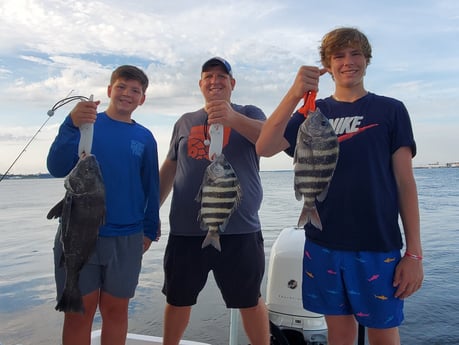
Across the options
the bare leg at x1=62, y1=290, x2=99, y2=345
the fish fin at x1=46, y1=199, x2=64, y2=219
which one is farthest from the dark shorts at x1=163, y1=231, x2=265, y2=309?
the fish fin at x1=46, y1=199, x2=64, y2=219

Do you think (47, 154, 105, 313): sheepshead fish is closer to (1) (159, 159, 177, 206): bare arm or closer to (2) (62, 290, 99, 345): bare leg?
(2) (62, 290, 99, 345): bare leg

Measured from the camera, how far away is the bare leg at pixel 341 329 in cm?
287

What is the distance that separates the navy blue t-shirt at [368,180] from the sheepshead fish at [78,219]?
1640 mm

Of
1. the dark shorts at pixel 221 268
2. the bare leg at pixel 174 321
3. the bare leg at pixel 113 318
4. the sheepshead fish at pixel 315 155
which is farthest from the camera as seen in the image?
the bare leg at pixel 174 321

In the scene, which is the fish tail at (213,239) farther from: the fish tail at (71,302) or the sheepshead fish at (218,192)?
the fish tail at (71,302)

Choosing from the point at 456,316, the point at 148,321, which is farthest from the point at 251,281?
the point at 456,316

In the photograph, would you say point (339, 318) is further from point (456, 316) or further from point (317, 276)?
point (456, 316)

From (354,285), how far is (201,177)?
1552 millimetres

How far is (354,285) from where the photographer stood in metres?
2.75

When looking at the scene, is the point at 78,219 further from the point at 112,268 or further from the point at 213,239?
the point at 213,239

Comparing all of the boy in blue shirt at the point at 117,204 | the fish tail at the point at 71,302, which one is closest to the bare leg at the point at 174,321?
the boy in blue shirt at the point at 117,204

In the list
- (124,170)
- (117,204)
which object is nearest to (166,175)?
(124,170)

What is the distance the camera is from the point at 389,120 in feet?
9.00

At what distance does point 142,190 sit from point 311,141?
1.67 metres
